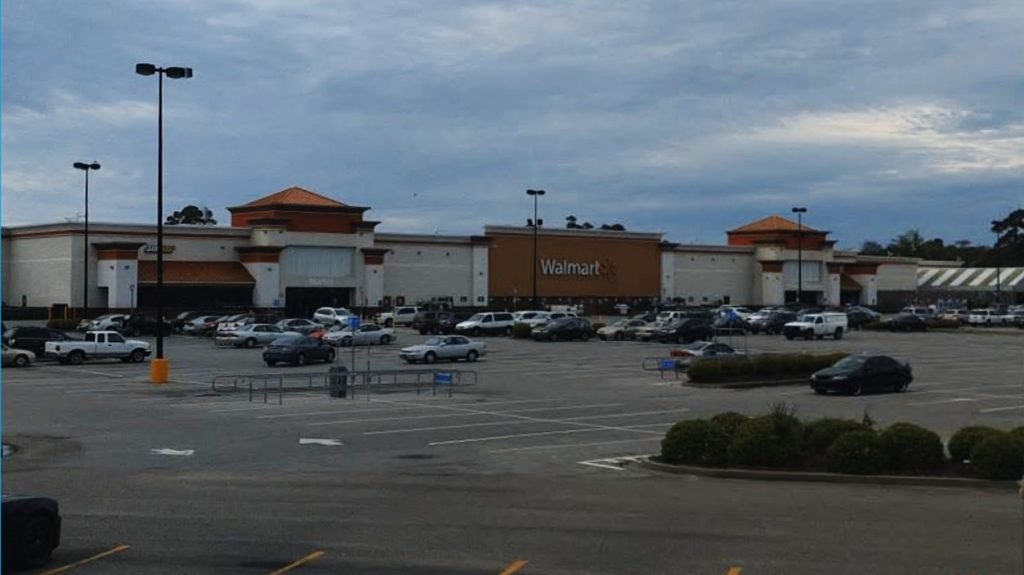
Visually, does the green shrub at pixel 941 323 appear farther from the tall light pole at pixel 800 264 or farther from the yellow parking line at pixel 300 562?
the yellow parking line at pixel 300 562

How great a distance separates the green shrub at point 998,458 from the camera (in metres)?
17.9

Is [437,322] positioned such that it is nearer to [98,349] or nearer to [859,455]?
[98,349]

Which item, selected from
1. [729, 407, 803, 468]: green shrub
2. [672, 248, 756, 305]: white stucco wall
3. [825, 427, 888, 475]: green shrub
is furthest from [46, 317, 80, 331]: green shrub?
[825, 427, 888, 475]: green shrub

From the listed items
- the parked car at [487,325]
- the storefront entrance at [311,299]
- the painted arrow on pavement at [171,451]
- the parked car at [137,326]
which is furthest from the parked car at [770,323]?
the painted arrow on pavement at [171,451]

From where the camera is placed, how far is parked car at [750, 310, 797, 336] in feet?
267

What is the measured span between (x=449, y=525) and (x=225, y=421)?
16.0m

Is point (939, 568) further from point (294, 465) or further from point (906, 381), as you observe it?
point (906, 381)

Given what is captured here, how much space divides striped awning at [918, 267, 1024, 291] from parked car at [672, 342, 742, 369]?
10223 cm

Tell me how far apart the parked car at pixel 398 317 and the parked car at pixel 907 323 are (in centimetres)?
3456

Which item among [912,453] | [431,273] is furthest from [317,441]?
[431,273]

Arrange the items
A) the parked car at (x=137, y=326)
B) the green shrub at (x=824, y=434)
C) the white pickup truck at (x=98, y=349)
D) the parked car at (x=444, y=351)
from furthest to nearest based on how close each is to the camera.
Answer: the parked car at (x=137, y=326) < the parked car at (x=444, y=351) < the white pickup truck at (x=98, y=349) < the green shrub at (x=824, y=434)

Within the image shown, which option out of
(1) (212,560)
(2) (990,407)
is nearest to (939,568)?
(1) (212,560)

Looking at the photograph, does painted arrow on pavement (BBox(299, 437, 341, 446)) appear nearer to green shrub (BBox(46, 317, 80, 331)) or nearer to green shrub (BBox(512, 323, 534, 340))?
green shrub (BBox(512, 323, 534, 340))

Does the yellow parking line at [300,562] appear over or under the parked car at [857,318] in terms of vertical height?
under
